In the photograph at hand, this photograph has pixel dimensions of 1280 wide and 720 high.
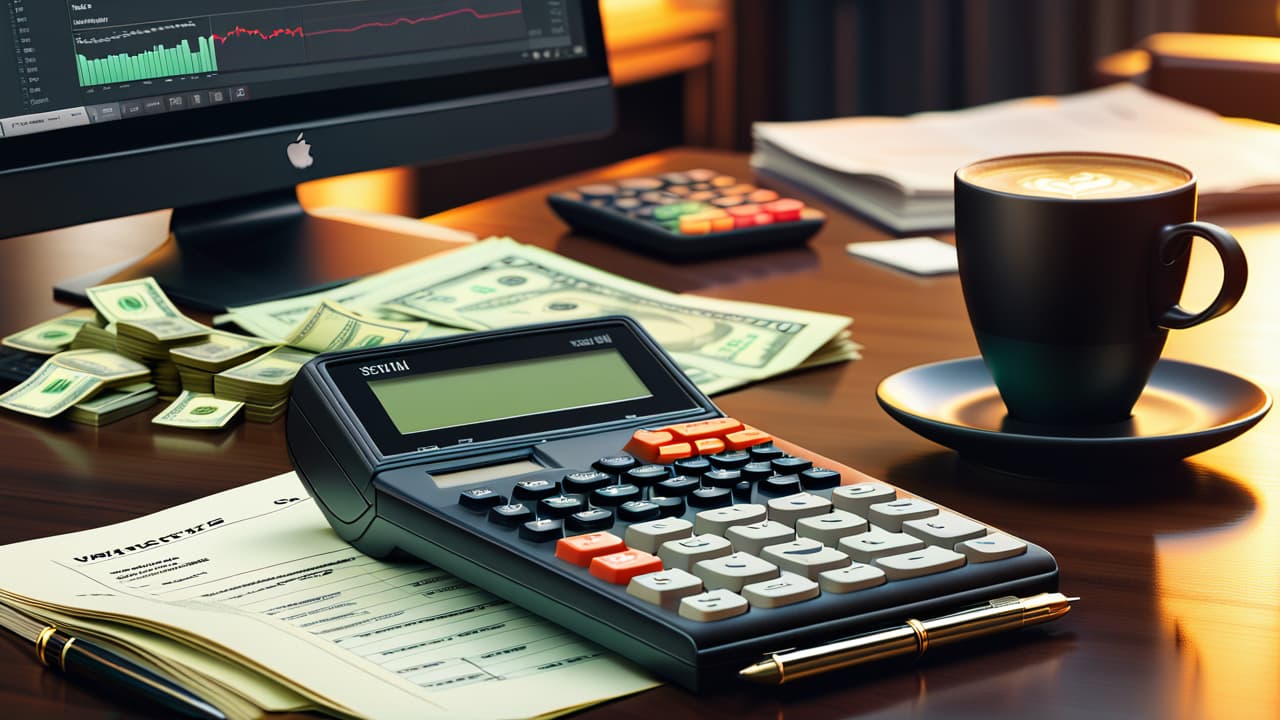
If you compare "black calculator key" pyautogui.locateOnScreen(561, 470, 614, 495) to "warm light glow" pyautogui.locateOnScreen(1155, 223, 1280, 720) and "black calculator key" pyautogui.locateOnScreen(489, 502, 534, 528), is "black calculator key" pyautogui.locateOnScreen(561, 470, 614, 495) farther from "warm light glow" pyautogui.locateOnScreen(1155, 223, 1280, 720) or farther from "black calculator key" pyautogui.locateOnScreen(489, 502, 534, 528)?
"warm light glow" pyautogui.locateOnScreen(1155, 223, 1280, 720)

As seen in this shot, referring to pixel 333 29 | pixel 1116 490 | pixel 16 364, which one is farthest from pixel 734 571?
pixel 333 29

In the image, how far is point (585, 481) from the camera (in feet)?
1.74

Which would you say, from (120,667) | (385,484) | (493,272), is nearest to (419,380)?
(385,484)

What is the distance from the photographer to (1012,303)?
0.63 meters

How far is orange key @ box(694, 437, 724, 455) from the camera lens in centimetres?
57

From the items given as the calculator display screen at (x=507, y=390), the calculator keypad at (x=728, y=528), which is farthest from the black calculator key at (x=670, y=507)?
the calculator display screen at (x=507, y=390)

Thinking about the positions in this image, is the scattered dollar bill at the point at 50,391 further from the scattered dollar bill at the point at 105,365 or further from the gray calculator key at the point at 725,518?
the gray calculator key at the point at 725,518

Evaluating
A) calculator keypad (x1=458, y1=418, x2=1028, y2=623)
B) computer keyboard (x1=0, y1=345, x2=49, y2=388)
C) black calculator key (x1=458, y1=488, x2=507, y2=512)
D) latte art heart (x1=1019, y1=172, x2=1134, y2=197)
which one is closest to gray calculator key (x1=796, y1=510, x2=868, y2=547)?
calculator keypad (x1=458, y1=418, x2=1028, y2=623)

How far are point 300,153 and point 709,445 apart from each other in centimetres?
50

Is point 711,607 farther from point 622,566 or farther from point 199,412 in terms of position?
point 199,412

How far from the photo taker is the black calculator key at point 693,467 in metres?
0.55

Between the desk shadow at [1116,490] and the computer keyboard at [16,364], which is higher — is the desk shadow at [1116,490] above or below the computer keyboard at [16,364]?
below

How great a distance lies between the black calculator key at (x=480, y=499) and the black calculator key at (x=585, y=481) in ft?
0.08

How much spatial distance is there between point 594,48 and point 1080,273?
1.99 feet
